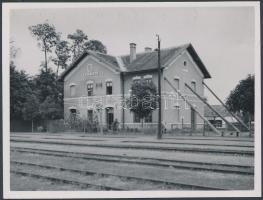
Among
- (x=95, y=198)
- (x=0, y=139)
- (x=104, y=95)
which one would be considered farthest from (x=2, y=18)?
(x=104, y=95)

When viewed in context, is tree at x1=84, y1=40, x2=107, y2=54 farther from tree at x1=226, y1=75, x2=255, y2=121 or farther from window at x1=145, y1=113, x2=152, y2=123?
tree at x1=226, y1=75, x2=255, y2=121

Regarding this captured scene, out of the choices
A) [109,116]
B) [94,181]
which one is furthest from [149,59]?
[94,181]

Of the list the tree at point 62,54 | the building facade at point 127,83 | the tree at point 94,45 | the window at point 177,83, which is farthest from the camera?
the tree at point 94,45

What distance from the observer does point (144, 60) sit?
110 ft

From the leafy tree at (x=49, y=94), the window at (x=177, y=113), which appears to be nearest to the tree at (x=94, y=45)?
the leafy tree at (x=49, y=94)

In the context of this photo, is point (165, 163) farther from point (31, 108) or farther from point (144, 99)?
point (31, 108)

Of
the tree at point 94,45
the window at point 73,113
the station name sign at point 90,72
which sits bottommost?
the window at point 73,113

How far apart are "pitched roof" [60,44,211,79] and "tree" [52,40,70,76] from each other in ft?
7.17

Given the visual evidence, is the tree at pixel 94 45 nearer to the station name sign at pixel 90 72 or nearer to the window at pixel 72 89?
the window at pixel 72 89

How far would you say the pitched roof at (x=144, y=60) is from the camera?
3130 centimetres

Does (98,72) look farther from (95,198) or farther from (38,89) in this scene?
(95,198)

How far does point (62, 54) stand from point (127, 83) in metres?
9.54

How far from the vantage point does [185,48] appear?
32.0 m

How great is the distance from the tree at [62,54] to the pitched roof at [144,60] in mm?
2186
